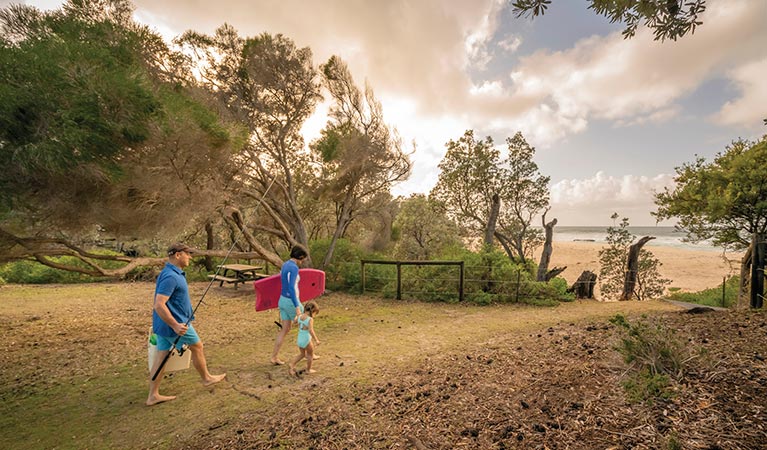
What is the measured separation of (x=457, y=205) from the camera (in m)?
15.4

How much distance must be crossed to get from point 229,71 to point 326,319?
910 cm

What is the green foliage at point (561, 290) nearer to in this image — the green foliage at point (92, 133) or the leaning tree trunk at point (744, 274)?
the leaning tree trunk at point (744, 274)

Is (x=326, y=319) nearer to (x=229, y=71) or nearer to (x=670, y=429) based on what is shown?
(x=670, y=429)

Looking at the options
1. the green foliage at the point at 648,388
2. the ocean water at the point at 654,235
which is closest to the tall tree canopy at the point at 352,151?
the green foliage at the point at 648,388

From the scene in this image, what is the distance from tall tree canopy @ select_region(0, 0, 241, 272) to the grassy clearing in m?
2.20

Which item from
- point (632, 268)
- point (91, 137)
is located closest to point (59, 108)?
point (91, 137)

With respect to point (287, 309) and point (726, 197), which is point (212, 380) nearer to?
point (287, 309)

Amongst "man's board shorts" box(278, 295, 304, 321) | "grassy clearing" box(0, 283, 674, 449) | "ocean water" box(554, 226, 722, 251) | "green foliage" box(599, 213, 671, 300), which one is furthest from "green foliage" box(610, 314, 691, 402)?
"ocean water" box(554, 226, 722, 251)

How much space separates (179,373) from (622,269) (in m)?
16.4

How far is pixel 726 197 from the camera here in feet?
23.7

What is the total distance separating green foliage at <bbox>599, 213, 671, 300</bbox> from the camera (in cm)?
1289

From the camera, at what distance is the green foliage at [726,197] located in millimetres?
7316

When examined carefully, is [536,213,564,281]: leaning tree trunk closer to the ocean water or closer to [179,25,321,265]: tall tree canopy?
[179,25,321,265]: tall tree canopy

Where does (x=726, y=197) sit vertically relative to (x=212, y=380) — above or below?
above
